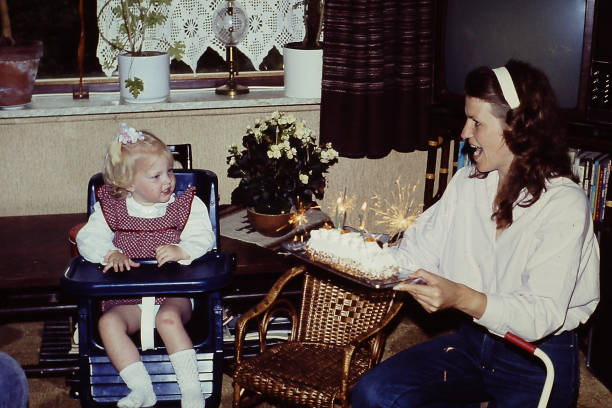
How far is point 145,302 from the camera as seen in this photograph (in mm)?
2695

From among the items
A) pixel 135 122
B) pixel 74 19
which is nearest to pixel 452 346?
pixel 135 122

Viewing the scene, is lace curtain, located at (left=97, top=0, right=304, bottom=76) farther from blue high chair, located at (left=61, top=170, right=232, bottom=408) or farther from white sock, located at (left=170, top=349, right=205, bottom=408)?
white sock, located at (left=170, top=349, right=205, bottom=408)

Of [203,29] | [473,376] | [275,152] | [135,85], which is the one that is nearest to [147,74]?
[135,85]

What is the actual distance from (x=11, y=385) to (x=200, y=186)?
3.55 ft

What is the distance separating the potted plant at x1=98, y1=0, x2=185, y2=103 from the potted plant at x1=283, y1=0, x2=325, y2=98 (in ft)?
1.83

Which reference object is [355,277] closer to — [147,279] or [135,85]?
[147,279]

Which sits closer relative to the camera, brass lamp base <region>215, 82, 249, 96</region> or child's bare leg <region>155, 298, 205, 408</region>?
child's bare leg <region>155, 298, 205, 408</region>

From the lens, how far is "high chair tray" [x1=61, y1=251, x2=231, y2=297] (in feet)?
7.97

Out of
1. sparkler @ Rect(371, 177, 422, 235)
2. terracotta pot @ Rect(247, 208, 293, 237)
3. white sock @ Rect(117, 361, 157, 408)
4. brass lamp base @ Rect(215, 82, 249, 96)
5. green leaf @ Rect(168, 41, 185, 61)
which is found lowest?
white sock @ Rect(117, 361, 157, 408)

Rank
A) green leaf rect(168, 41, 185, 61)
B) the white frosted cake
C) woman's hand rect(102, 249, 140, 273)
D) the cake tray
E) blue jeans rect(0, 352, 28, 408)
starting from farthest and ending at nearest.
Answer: green leaf rect(168, 41, 185, 61), woman's hand rect(102, 249, 140, 273), the white frosted cake, the cake tray, blue jeans rect(0, 352, 28, 408)

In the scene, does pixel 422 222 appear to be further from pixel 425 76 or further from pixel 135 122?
pixel 135 122

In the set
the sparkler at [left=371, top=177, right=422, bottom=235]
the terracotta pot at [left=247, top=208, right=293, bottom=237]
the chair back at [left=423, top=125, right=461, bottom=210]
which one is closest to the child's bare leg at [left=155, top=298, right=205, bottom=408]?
the terracotta pot at [left=247, top=208, right=293, bottom=237]

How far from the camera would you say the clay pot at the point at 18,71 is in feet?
11.4

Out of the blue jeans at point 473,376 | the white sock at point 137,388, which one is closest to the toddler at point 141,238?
the white sock at point 137,388
